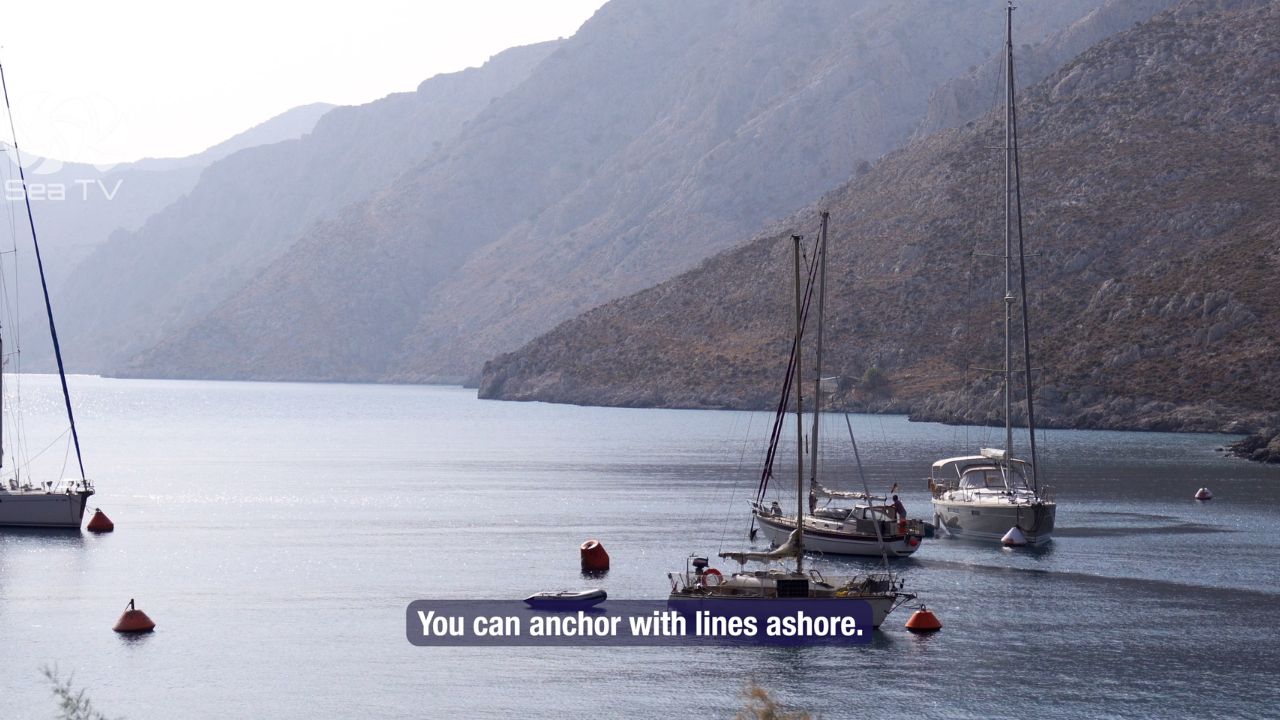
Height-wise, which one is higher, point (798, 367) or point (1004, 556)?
point (798, 367)

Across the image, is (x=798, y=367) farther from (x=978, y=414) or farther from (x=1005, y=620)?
(x=978, y=414)

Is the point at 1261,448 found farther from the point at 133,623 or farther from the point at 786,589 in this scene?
the point at 133,623

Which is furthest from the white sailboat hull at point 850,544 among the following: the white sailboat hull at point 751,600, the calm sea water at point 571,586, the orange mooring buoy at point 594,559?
the white sailboat hull at point 751,600

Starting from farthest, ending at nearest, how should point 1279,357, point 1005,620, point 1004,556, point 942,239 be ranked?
point 942,239 → point 1279,357 → point 1004,556 → point 1005,620

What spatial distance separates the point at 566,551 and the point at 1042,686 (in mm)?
25893

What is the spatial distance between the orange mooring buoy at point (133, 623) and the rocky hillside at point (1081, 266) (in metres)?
105

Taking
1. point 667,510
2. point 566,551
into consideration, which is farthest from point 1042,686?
point 667,510

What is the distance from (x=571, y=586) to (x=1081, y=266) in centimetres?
11433

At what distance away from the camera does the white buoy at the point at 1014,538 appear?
61125 millimetres

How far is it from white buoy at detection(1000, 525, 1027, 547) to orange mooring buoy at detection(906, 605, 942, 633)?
60.7 feet

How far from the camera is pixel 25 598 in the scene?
50.0m

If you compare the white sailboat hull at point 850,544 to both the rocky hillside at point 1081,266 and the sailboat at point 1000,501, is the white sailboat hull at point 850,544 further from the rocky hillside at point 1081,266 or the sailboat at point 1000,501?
the rocky hillside at point 1081,266

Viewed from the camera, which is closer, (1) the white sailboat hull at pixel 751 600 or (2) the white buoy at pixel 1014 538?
(1) the white sailboat hull at pixel 751 600

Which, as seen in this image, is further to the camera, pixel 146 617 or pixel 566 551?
pixel 566 551
